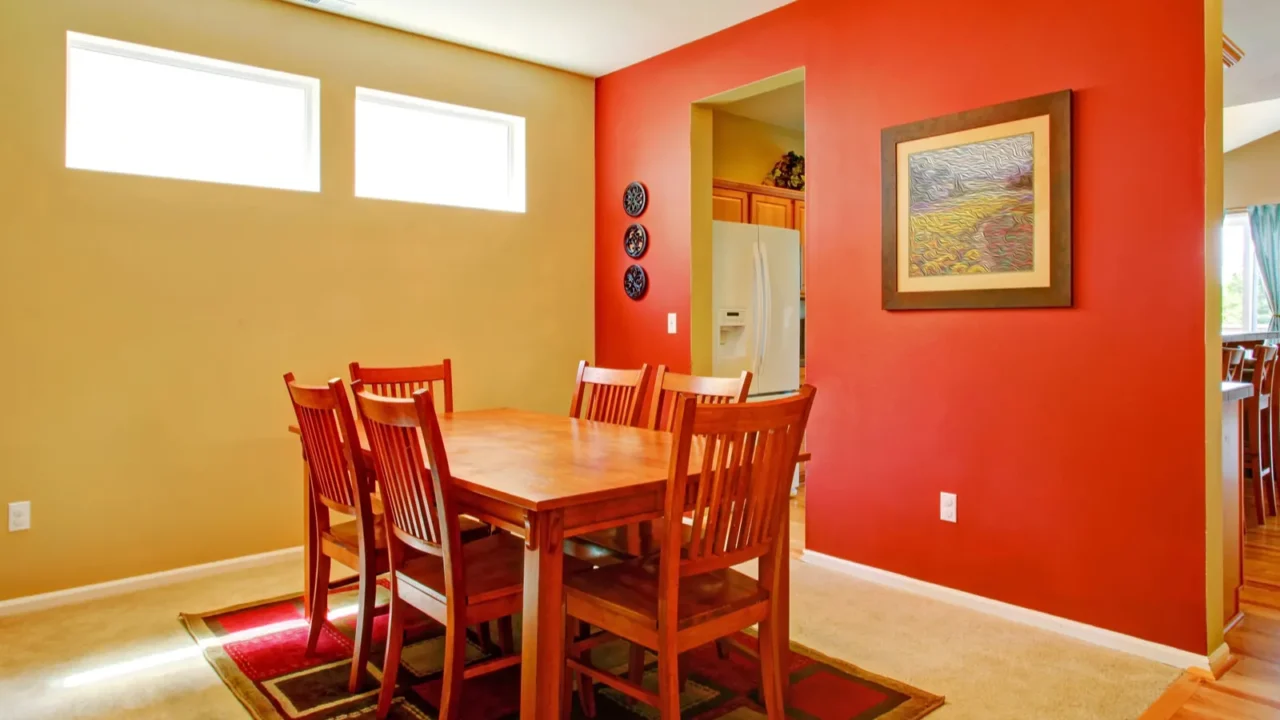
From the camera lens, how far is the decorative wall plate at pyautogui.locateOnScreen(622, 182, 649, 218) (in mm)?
4586

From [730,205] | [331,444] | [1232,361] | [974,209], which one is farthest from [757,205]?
[331,444]

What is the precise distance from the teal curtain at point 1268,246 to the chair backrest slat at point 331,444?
8.82 metres

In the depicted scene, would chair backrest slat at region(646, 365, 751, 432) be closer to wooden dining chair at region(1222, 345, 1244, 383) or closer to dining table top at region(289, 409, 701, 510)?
dining table top at region(289, 409, 701, 510)

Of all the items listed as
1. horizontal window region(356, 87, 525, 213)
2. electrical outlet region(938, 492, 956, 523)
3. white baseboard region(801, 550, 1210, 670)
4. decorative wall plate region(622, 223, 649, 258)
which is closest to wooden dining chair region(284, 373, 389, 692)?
horizontal window region(356, 87, 525, 213)

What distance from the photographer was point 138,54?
3428 millimetres

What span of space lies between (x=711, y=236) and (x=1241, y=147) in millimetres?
6743

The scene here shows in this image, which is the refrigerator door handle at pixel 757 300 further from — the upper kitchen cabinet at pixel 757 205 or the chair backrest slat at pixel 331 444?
the chair backrest slat at pixel 331 444

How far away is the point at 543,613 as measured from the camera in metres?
1.81

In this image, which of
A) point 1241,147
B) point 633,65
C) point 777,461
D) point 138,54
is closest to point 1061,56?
point 777,461

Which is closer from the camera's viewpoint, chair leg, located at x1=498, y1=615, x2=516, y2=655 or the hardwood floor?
the hardwood floor

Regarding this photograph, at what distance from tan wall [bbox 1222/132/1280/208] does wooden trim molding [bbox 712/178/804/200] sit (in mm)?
5424

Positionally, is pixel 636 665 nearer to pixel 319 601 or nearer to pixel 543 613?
pixel 543 613

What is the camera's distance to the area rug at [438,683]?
2.28 m

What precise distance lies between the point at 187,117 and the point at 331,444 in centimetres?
211
